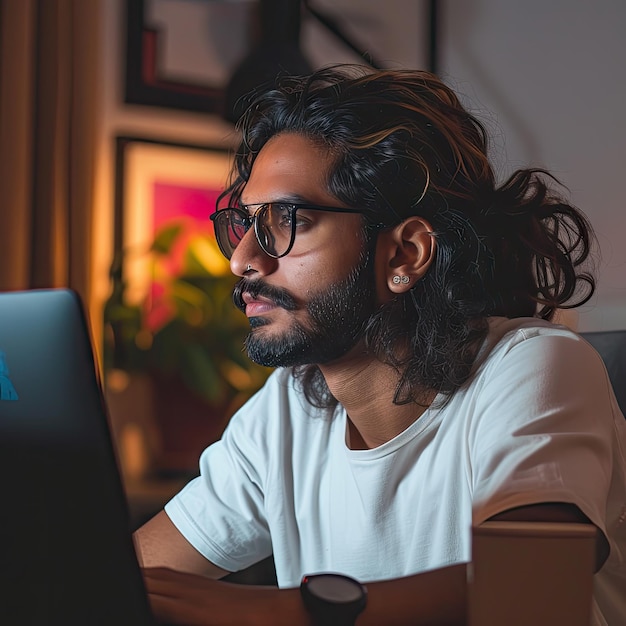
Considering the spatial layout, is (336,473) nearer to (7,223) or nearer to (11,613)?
(11,613)

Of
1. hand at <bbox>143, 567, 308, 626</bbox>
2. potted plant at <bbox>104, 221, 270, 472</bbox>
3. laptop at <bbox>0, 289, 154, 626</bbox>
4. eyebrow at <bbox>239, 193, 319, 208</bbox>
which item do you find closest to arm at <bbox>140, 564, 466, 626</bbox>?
hand at <bbox>143, 567, 308, 626</bbox>

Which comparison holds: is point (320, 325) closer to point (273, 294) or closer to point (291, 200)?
point (273, 294)

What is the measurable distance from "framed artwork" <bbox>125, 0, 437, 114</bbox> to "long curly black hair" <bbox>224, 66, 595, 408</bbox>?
1.24m

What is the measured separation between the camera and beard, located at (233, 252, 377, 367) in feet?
3.85

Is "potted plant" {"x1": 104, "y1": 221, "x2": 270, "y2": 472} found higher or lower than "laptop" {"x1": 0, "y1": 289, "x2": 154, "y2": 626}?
lower

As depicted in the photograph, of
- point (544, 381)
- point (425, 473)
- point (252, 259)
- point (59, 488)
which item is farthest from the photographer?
point (252, 259)

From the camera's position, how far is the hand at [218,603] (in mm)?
679

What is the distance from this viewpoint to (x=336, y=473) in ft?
3.94

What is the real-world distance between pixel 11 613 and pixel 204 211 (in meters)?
2.19

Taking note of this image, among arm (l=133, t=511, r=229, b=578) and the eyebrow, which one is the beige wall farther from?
arm (l=133, t=511, r=229, b=578)

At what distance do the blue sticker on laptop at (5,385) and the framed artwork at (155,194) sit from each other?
180 cm

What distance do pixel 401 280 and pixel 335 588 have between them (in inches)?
25.6

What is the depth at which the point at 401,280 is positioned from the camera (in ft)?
3.96

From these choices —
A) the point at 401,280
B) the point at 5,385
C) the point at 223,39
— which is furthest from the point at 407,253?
the point at 223,39
